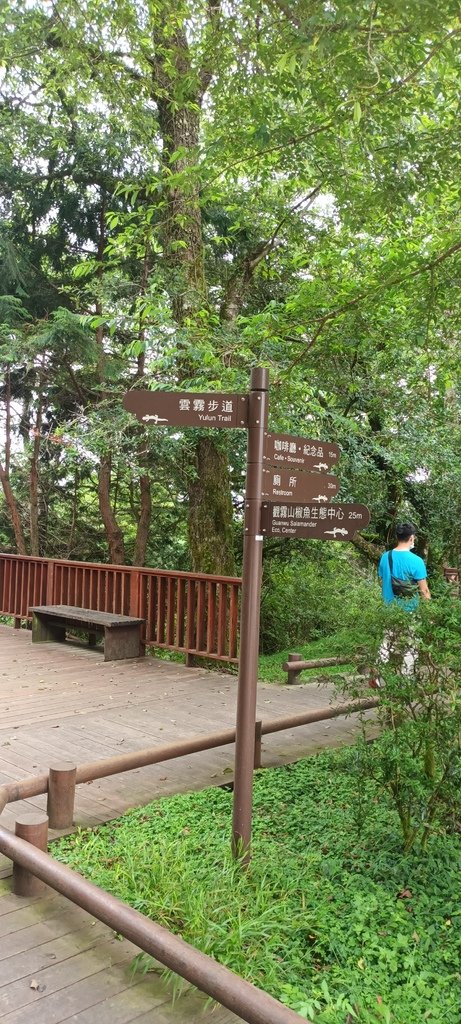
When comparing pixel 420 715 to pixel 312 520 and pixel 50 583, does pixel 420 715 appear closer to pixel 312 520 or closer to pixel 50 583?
pixel 312 520

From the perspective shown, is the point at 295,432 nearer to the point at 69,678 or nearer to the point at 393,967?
the point at 69,678

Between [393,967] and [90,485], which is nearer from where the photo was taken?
[393,967]

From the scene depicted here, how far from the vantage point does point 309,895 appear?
273 cm

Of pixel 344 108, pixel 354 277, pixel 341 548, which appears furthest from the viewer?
pixel 341 548

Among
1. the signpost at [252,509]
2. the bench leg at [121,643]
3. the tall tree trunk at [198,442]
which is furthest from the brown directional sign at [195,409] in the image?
the tall tree trunk at [198,442]

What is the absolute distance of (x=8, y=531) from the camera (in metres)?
13.3

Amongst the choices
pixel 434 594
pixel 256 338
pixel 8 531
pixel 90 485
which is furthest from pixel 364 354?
pixel 8 531

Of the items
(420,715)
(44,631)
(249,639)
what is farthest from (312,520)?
(44,631)

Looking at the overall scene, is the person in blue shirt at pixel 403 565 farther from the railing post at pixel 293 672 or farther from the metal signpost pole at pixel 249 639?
the metal signpost pole at pixel 249 639

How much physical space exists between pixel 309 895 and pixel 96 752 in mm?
2024

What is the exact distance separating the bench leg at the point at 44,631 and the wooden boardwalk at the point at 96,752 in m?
0.14

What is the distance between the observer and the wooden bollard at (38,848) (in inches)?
105

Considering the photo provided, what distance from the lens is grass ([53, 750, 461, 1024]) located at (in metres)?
2.21

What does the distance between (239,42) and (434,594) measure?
3.98m
